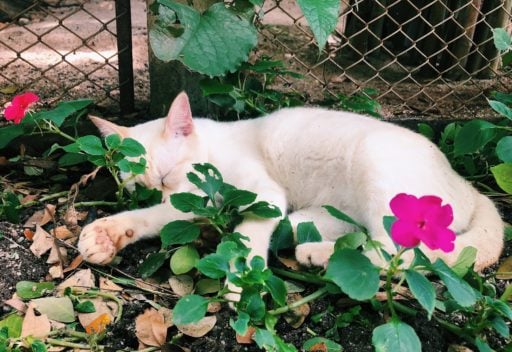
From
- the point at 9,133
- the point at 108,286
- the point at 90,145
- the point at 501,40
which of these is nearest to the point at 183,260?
the point at 108,286

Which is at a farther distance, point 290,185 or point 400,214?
point 290,185

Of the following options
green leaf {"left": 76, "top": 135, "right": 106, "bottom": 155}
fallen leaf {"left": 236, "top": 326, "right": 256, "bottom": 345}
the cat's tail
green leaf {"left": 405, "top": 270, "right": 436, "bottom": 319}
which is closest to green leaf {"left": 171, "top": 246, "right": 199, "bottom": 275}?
fallen leaf {"left": 236, "top": 326, "right": 256, "bottom": 345}

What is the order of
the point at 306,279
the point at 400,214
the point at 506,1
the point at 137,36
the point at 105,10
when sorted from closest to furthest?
the point at 400,214 < the point at 306,279 < the point at 506,1 < the point at 137,36 < the point at 105,10

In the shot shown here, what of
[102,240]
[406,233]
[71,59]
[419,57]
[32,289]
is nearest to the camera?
[406,233]

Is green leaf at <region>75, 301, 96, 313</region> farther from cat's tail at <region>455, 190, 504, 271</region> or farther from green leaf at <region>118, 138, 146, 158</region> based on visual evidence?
cat's tail at <region>455, 190, 504, 271</region>

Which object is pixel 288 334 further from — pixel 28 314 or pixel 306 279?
pixel 28 314

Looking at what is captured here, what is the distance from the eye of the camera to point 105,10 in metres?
4.23

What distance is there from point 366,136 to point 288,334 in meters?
0.69

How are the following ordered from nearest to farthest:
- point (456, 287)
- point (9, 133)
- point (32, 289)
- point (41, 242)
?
1. point (456, 287)
2. point (32, 289)
3. point (41, 242)
4. point (9, 133)

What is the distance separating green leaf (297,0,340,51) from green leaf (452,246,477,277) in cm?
64

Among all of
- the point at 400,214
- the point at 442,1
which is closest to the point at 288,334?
the point at 400,214

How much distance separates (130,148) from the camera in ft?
5.94

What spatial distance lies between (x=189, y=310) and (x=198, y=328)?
0.55 feet

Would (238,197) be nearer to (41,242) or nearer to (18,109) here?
(41,242)
